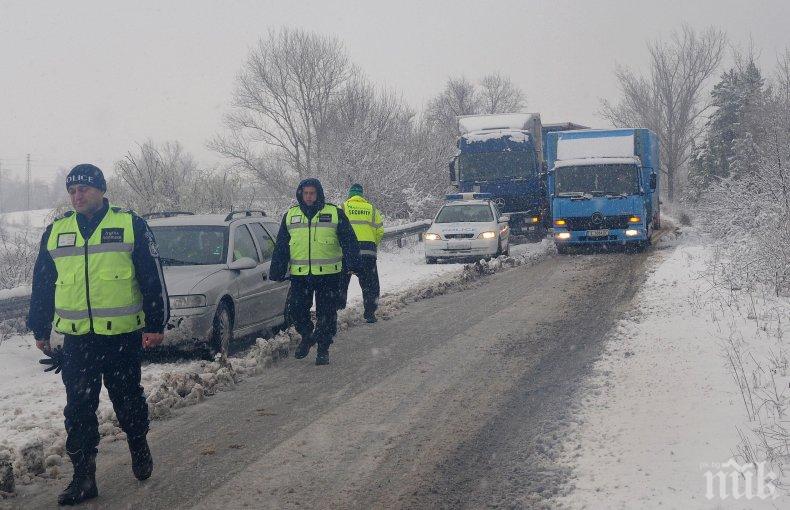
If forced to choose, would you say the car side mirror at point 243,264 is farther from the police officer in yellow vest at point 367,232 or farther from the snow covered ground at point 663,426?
the snow covered ground at point 663,426

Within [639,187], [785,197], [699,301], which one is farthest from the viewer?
[639,187]

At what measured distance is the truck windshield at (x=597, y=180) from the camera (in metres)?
21.4

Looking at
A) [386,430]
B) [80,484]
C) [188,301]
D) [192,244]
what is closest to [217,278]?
[188,301]

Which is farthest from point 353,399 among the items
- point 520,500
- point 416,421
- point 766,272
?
point 766,272

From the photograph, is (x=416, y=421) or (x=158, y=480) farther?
(x=416, y=421)

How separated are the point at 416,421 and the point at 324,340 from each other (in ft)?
7.96

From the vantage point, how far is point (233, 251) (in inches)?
375

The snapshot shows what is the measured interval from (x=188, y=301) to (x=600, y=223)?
15.0 meters

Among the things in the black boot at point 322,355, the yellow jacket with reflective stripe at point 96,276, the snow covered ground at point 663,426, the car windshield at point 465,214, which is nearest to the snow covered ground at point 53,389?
the black boot at point 322,355

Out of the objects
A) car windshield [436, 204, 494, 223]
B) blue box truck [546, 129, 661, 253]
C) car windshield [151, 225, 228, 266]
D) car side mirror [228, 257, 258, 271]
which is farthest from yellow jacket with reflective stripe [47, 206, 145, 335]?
blue box truck [546, 129, 661, 253]

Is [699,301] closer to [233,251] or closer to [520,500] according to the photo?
[233,251]

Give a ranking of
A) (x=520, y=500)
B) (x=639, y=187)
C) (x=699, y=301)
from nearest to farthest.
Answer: (x=520, y=500), (x=699, y=301), (x=639, y=187)

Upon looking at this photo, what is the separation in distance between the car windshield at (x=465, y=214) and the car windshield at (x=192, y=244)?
40.3ft

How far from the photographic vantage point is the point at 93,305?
184 inches
